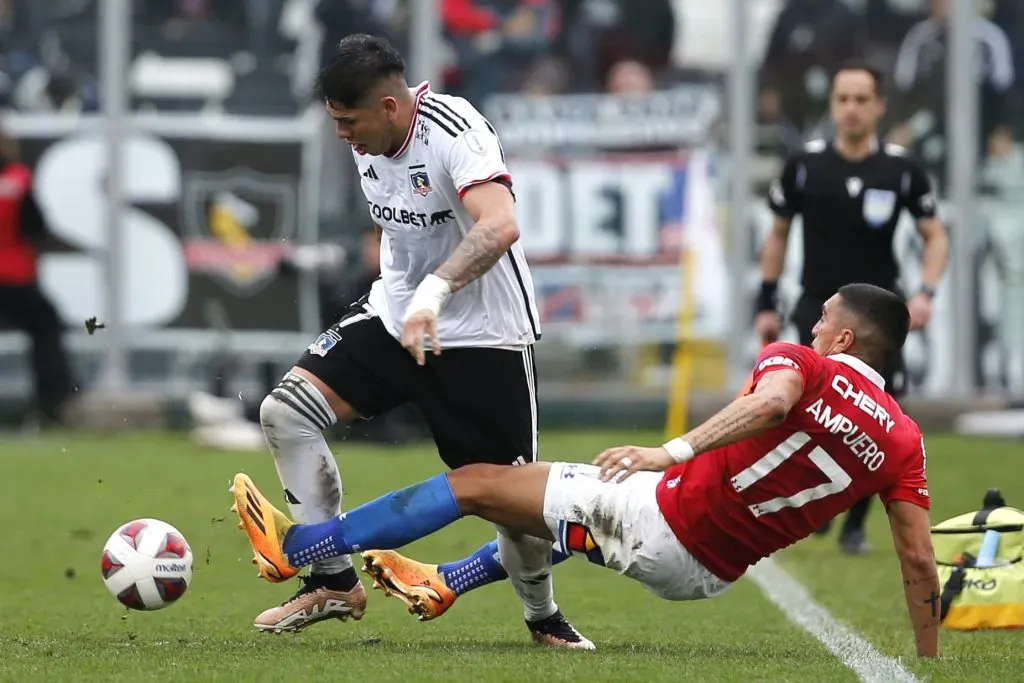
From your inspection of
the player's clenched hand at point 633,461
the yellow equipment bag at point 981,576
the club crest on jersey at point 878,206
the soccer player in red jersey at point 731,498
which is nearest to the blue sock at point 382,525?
the soccer player in red jersey at point 731,498

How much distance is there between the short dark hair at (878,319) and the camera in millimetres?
6656

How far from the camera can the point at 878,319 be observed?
21.8 feet

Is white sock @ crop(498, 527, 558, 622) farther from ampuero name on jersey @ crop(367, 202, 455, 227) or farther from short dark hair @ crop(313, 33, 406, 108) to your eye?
short dark hair @ crop(313, 33, 406, 108)

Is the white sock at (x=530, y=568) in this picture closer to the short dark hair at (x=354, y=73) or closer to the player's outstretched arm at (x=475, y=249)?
the player's outstretched arm at (x=475, y=249)

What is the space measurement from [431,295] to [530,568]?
133cm

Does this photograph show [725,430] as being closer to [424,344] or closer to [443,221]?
[424,344]

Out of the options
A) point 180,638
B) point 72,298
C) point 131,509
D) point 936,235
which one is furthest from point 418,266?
point 72,298

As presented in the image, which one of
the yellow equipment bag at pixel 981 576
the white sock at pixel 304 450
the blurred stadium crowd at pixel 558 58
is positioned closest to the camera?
the white sock at pixel 304 450

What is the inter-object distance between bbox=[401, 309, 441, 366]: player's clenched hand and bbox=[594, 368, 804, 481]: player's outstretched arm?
0.69 metres

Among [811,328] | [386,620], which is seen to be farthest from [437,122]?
[811,328]

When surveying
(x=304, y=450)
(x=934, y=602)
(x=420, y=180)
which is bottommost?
(x=934, y=602)

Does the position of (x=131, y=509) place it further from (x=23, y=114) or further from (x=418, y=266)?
(x=23, y=114)

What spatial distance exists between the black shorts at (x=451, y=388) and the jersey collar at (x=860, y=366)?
120 cm

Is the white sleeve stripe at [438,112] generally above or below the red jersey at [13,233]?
above
